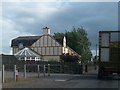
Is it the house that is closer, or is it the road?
the road

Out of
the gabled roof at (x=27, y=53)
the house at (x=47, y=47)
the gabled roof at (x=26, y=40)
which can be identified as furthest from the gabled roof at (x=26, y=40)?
the gabled roof at (x=27, y=53)

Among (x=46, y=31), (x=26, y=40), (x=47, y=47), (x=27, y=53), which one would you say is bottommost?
(x=27, y=53)


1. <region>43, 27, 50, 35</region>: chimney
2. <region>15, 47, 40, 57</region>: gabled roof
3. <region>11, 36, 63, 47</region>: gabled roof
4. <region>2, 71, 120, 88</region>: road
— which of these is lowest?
<region>2, 71, 120, 88</region>: road

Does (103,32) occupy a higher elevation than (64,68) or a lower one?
higher

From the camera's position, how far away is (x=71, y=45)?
419 ft

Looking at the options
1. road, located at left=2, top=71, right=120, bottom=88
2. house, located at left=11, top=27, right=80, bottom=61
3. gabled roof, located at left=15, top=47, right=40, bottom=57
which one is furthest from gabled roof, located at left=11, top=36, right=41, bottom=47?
road, located at left=2, top=71, right=120, bottom=88

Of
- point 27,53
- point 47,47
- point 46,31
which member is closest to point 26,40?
point 46,31

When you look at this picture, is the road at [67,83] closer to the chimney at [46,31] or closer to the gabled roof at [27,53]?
the gabled roof at [27,53]

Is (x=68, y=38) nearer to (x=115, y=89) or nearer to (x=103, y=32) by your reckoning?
(x=103, y=32)

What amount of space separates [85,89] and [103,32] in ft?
47.2

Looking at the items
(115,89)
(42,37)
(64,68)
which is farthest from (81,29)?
(115,89)

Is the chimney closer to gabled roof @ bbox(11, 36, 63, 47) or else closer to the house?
the house

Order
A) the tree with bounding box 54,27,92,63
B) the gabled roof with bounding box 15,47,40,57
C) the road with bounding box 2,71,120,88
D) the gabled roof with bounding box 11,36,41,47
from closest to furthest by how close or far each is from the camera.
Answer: the road with bounding box 2,71,120,88 → the gabled roof with bounding box 15,47,40,57 → the gabled roof with bounding box 11,36,41,47 → the tree with bounding box 54,27,92,63

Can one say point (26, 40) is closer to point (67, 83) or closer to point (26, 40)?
point (26, 40)
